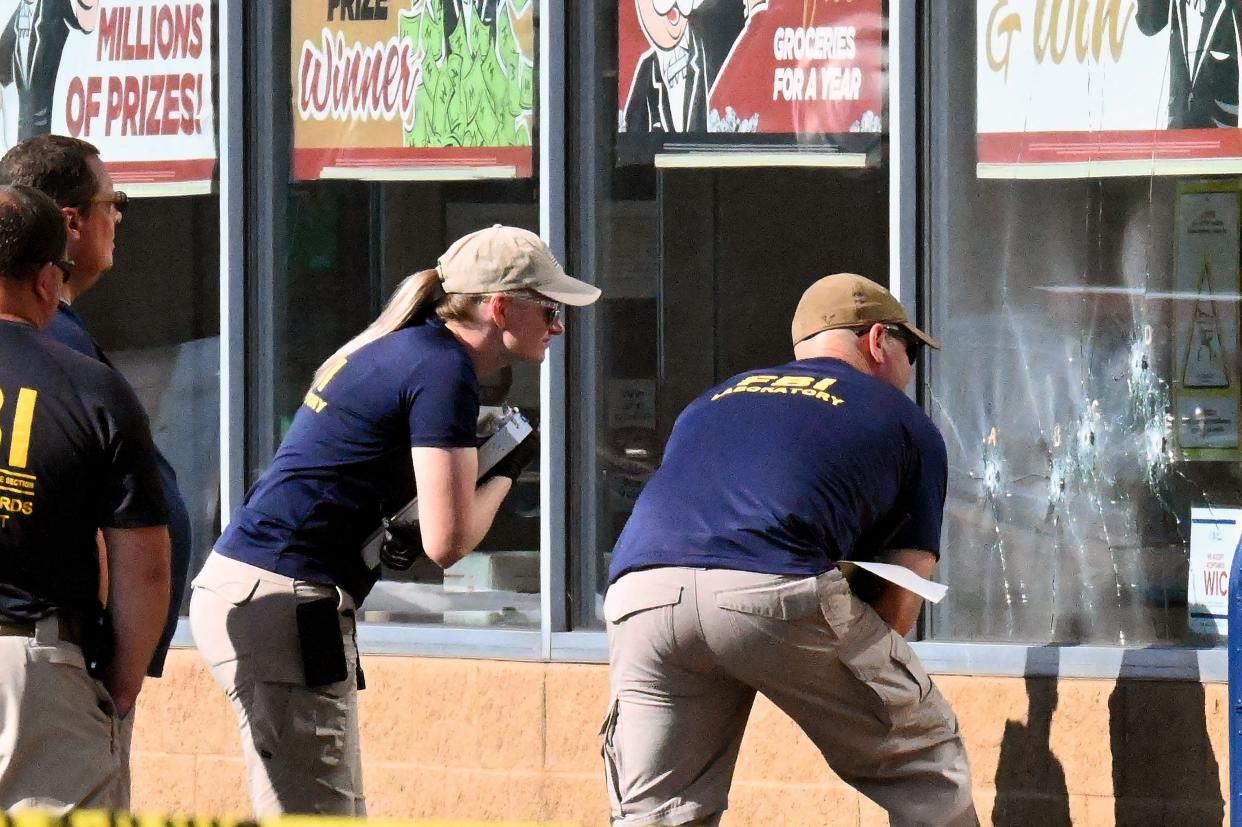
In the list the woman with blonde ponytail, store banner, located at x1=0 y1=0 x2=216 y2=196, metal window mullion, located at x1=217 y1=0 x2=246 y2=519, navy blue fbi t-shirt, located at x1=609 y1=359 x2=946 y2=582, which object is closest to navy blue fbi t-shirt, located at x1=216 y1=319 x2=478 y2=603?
the woman with blonde ponytail

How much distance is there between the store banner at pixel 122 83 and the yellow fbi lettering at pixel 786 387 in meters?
3.10

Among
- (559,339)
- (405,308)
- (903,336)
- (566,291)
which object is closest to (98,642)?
(405,308)

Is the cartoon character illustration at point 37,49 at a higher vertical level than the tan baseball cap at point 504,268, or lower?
higher

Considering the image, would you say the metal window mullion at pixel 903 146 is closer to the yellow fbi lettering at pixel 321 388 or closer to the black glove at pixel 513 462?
the black glove at pixel 513 462

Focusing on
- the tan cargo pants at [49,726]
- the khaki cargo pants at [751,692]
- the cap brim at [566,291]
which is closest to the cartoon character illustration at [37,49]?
the cap brim at [566,291]

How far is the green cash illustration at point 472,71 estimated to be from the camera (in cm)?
652

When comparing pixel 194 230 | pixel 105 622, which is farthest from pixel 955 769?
pixel 194 230

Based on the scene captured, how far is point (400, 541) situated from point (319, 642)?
297mm

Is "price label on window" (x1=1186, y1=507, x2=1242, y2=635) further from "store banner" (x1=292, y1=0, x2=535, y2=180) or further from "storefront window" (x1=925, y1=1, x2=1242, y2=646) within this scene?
"store banner" (x1=292, y1=0, x2=535, y2=180)

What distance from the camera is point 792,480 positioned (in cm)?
425

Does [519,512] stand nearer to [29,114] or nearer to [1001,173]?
[1001,173]

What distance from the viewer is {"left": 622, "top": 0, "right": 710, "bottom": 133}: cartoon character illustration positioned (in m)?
6.34

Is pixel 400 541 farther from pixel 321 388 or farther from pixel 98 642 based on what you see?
pixel 98 642

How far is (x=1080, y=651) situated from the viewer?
582 centimetres
